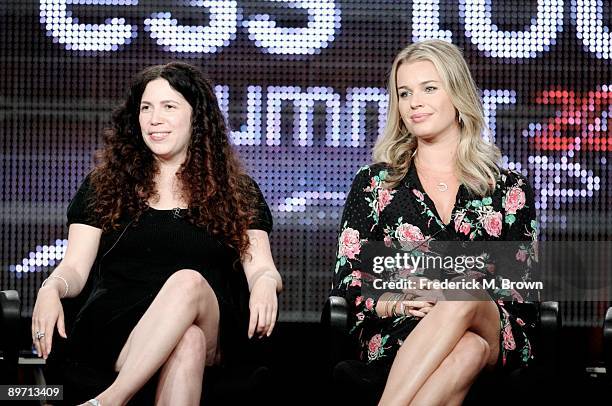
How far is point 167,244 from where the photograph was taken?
304cm

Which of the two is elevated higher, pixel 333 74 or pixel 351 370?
pixel 333 74

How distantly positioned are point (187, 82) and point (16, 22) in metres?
1.34

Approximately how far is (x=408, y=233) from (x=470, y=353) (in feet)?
2.01

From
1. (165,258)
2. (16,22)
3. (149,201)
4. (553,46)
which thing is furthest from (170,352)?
(553,46)

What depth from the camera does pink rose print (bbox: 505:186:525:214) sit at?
10.4 feet

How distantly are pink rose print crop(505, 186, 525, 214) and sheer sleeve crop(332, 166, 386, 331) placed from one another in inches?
17.7

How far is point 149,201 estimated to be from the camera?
123 inches

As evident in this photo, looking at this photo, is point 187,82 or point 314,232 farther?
point 314,232

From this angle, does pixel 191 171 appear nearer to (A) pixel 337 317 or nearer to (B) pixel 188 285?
(B) pixel 188 285

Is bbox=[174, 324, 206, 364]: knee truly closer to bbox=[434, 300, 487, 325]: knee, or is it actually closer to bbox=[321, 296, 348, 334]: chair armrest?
bbox=[321, 296, 348, 334]: chair armrest

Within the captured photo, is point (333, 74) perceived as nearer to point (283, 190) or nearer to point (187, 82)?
point (283, 190)

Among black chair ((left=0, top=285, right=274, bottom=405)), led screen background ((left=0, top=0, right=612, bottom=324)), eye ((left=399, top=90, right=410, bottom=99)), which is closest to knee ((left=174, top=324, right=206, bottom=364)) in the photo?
black chair ((left=0, top=285, right=274, bottom=405))

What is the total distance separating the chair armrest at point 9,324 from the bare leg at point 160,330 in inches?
12.3

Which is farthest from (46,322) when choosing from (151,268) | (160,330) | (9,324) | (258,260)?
(258,260)
